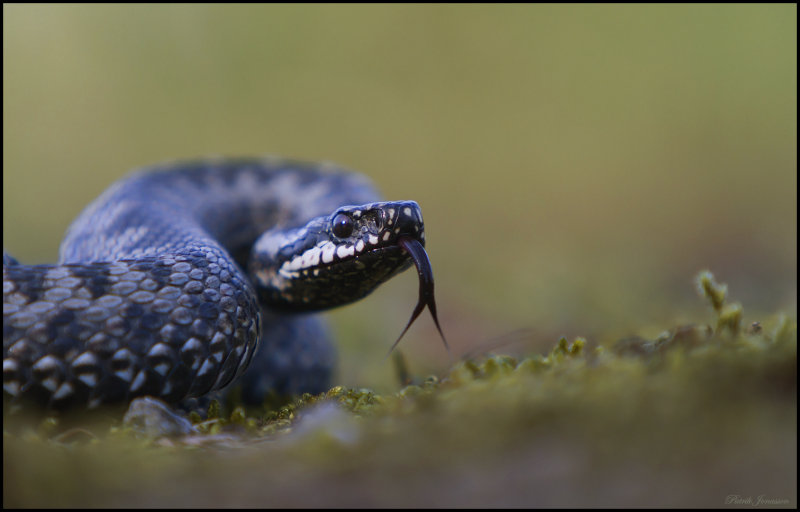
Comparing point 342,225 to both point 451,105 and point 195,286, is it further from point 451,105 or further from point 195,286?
point 451,105

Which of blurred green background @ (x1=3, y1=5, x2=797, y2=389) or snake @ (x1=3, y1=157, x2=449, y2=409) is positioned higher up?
blurred green background @ (x1=3, y1=5, x2=797, y2=389)

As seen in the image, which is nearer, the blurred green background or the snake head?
the snake head

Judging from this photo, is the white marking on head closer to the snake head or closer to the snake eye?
the snake head

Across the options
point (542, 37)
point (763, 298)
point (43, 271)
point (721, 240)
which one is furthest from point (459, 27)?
point (43, 271)

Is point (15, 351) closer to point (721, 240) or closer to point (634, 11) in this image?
point (721, 240)

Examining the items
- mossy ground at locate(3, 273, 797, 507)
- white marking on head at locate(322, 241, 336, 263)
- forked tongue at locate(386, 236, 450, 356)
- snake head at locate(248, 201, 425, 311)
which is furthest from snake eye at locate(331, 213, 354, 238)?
mossy ground at locate(3, 273, 797, 507)

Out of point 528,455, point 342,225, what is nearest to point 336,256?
point 342,225

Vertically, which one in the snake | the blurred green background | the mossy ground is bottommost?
the mossy ground

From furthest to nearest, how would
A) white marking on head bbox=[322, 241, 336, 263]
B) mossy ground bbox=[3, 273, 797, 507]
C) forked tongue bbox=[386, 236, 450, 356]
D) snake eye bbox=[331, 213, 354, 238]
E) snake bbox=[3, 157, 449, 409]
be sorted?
white marking on head bbox=[322, 241, 336, 263] → snake eye bbox=[331, 213, 354, 238] → forked tongue bbox=[386, 236, 450, 356] → snake bbox=[3, 157, 449, 409] → mossy ground bbox=[3, 273, 797, 507]
